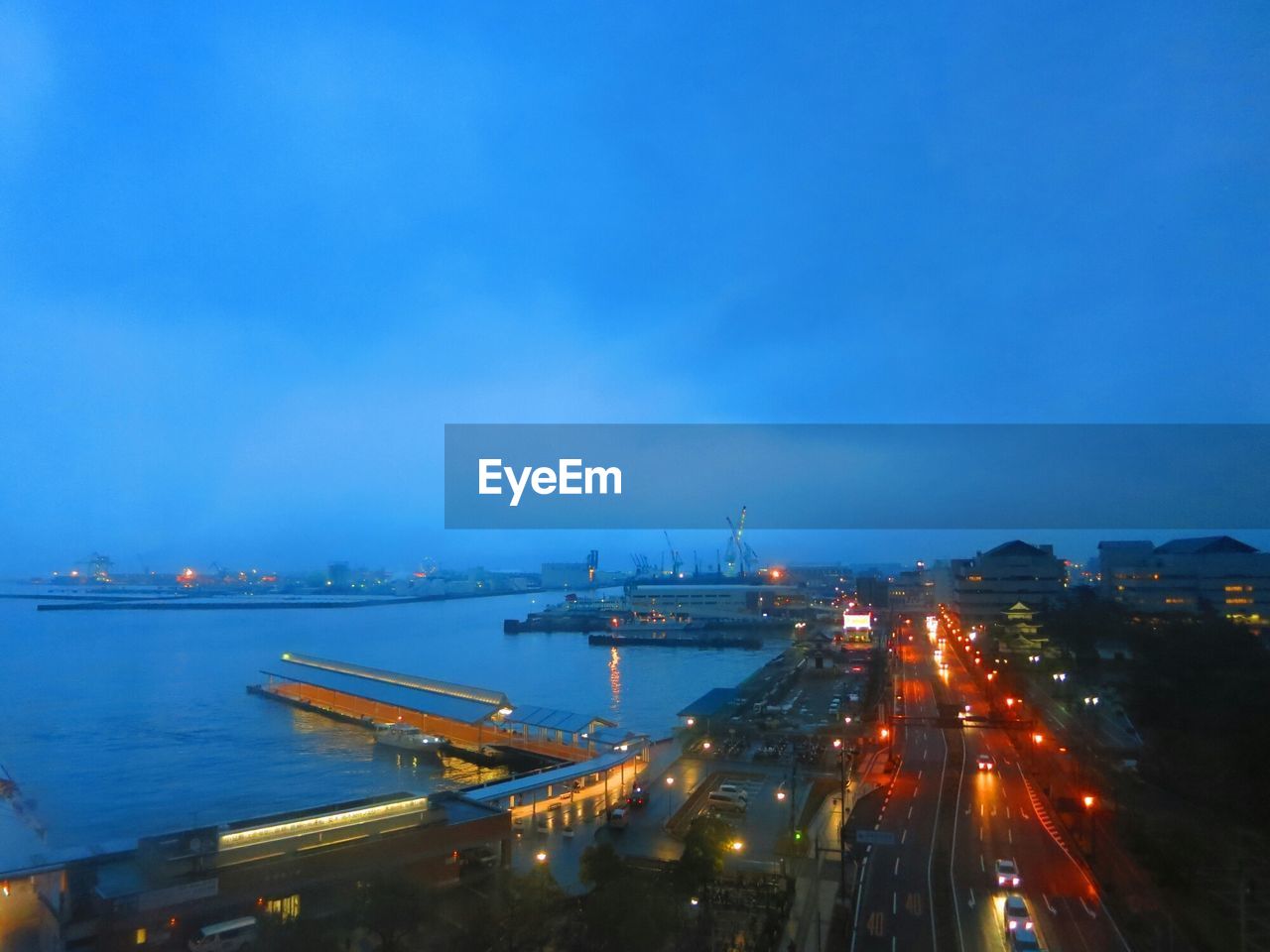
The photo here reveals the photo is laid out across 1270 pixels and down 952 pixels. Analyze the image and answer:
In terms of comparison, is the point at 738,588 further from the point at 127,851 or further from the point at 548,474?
the point at 127,851

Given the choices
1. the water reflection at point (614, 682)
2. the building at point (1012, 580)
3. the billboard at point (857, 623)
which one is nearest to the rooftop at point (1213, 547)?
the building at point (1012, 580)

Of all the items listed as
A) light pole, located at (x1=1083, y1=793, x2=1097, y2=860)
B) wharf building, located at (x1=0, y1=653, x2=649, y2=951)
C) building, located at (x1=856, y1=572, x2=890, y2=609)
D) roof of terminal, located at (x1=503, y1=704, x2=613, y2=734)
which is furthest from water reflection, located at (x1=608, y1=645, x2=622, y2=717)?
building, located at (x1=856, y1=572, x2=890, y2=609)

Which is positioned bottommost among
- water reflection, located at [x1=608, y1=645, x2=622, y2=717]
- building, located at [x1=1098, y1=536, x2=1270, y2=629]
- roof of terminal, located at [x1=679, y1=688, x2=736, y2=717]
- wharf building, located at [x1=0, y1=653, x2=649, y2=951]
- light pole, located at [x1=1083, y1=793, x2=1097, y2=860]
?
water reflection, located at [x1=608, y1=645, x2=622, y2=717]

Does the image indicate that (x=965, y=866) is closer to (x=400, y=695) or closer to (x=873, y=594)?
(x=400, y=695)

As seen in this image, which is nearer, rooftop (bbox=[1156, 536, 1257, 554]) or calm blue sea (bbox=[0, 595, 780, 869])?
calm blue sea (bbox=[0, 595, 780, 869])

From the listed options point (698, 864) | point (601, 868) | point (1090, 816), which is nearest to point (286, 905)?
point (601, 868)

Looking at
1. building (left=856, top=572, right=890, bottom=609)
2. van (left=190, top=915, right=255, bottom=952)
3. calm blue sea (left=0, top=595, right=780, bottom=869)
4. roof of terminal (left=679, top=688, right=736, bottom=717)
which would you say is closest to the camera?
van (left=190, top=915, right=255, bottom=952)

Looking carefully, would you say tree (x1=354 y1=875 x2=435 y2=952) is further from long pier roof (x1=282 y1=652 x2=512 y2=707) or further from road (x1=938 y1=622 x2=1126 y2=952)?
long pier roof (x1=282 y1=652 x2=512 y2=707)
